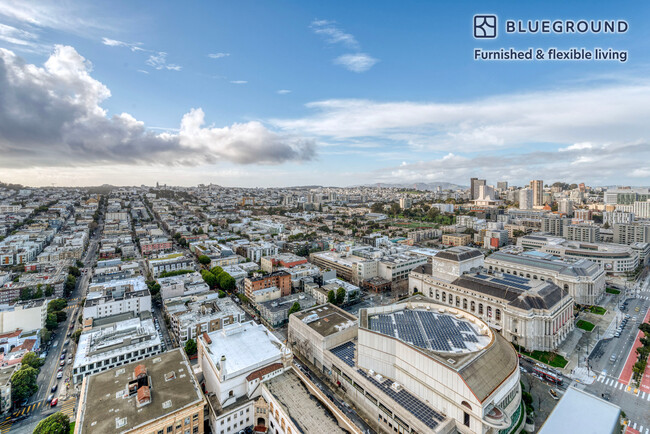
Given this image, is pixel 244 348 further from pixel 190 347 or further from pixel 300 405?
pixel 190 347

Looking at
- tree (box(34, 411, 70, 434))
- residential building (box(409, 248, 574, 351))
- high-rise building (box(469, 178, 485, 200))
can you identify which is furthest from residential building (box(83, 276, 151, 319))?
high-rise building (box(469, 178, 485, 200))

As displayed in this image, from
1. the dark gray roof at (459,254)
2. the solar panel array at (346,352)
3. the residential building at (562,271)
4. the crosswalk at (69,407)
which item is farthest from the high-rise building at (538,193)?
the crosswalk at (69,407)

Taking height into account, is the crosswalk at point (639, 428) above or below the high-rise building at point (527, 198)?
below

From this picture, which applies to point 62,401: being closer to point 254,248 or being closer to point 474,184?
point 254,248

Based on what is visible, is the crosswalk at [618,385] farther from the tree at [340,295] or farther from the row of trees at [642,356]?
the tree at [340,295]

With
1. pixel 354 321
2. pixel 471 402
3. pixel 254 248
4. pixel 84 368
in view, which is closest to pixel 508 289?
pixel 354 321

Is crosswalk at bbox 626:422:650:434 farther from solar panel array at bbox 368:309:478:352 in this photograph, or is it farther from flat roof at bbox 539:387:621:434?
solar panel array at bbox 368:309:478:352
